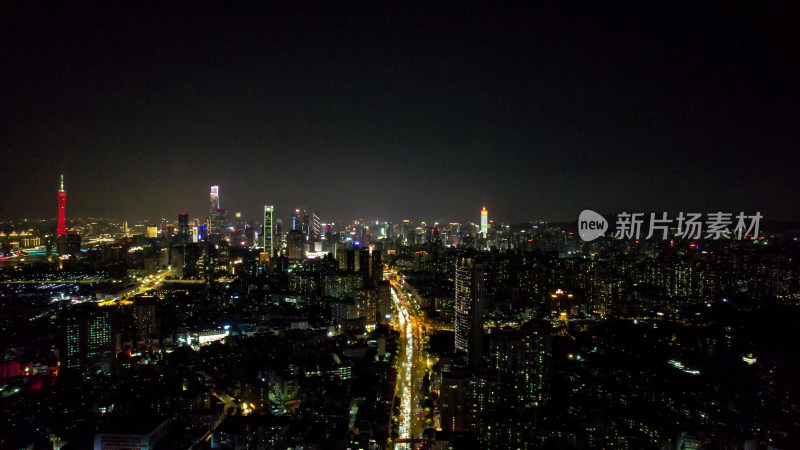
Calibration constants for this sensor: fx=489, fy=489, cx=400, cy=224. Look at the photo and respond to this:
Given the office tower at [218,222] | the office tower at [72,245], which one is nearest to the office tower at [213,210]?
the office tower at [218,222]

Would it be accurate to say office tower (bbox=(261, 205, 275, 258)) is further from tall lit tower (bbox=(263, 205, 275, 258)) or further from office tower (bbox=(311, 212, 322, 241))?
office tower (bbox=(311, 212, 322, 241))

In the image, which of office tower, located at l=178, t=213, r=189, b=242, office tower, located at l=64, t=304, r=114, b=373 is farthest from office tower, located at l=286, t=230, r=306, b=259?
office tower, located at l=64, t=304, r=114, b=373

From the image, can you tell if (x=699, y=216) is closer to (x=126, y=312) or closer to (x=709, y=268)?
(x=709, y=268)

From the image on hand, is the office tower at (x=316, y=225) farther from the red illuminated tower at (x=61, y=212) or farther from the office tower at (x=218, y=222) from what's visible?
the red illuminated tower at (x=61, y=212)

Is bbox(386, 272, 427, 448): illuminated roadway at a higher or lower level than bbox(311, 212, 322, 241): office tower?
lower

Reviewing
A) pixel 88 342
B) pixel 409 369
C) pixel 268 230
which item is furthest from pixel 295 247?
pixel 409 369

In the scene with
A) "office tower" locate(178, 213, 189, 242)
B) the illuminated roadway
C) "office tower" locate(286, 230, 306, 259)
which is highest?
"office tower" locate(178, 213, 189, 242)
